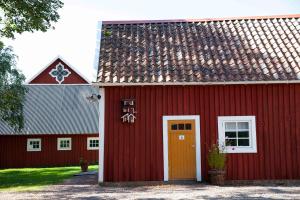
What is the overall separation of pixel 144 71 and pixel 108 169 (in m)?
3.65

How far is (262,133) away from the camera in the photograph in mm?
14586

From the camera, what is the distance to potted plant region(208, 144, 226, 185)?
1384 centimetres

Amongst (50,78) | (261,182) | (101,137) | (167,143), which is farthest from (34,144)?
(261,182)

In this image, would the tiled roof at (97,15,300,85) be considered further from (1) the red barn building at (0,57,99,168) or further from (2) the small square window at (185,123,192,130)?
(1) the red barn building at (0,57,99,168)

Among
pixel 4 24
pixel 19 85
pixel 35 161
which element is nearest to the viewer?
pixel 4 24

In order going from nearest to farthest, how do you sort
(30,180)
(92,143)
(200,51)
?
1. (200,51)
2. (30,180)
3. (92,143)

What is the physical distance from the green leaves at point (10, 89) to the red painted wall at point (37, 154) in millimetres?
5890

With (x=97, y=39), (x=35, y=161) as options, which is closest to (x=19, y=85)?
(x=35, y=161)

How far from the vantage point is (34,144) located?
3164 cm

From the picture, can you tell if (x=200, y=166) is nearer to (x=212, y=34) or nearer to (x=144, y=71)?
(x=144, y=71)

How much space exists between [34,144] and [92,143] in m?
4.30

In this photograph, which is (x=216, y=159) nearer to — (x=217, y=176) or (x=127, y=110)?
(x=217, y=176)

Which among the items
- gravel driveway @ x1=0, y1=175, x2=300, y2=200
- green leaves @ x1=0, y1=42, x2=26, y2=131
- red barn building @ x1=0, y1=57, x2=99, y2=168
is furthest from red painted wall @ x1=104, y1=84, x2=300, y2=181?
red barn building @ x1=0, y1=57, x2=99, y2=168

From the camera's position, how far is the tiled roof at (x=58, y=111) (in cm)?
3117
